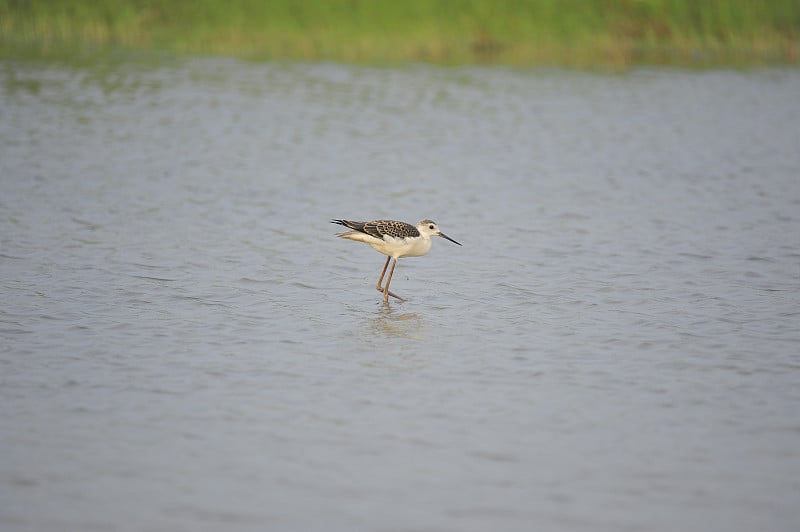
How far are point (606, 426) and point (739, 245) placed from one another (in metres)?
6.46

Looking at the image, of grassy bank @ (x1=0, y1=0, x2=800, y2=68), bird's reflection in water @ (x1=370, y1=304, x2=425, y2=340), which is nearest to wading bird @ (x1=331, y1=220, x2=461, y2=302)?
bird's reflection in water @ (x1=370, y1=304, x2=425, y2=340)

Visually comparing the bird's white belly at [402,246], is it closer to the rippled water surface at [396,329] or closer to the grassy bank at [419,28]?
the rippled water surface at [396,329]

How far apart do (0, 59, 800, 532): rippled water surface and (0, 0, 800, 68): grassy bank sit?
7537mm

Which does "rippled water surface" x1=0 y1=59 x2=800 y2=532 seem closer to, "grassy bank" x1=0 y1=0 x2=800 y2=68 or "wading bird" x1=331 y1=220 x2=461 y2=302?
"wading bird" x1=331 y1=220 x2=461 y2=302

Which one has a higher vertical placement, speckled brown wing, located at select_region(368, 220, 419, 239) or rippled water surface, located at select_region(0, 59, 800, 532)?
speckled brown wing, located at select_region(368, 220, 419, 239)

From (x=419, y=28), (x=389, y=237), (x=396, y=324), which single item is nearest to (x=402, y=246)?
(x=389, y=237)

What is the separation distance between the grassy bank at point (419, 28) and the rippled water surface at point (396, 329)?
754cm

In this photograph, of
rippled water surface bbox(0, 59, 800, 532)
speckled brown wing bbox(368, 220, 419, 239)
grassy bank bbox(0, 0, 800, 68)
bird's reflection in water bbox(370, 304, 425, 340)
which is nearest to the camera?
rippled water surface bbox(0, 59, 800, 532)

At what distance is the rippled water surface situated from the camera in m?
6.42

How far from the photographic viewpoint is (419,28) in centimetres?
2848

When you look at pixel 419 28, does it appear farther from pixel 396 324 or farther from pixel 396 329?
pixel 396 329

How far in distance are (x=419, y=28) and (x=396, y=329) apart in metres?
19.5

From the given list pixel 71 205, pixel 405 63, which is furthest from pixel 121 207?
pixel 405 63

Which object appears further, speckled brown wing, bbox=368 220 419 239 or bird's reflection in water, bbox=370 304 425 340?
speckled brown wing, bbox=368 220 419 239
